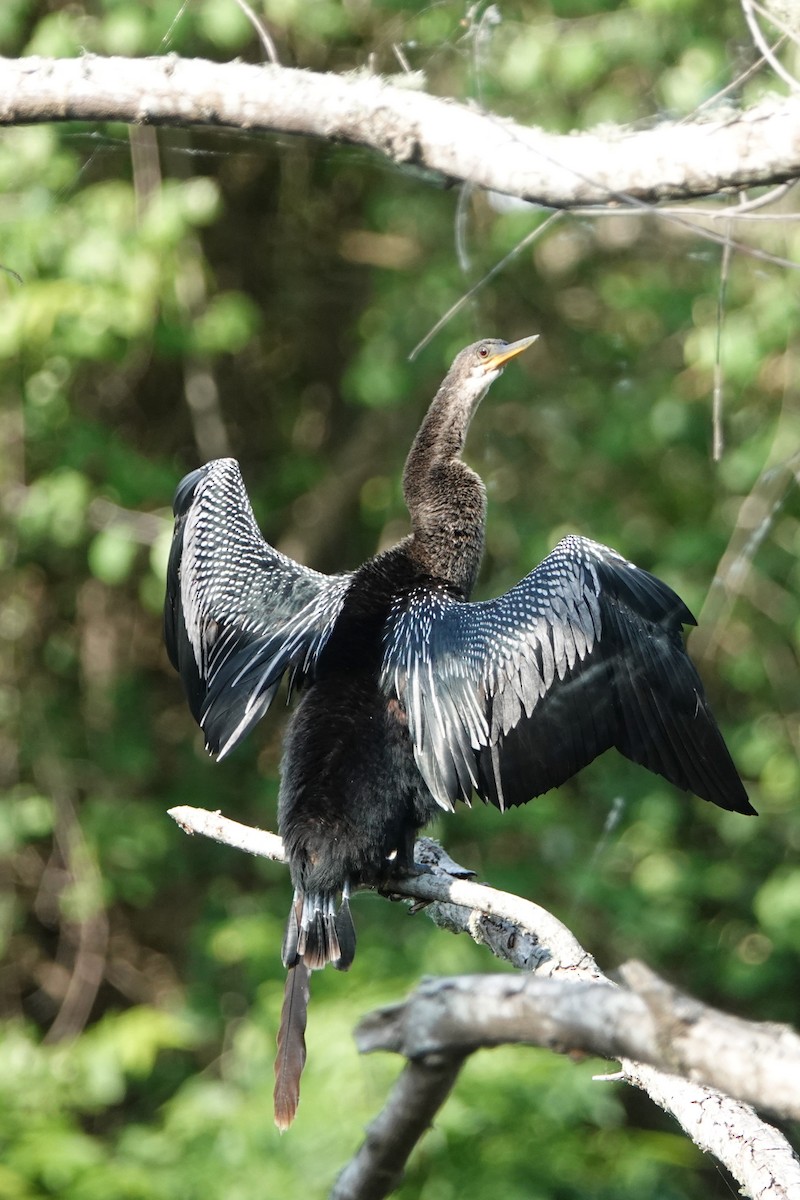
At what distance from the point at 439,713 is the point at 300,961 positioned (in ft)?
1.75

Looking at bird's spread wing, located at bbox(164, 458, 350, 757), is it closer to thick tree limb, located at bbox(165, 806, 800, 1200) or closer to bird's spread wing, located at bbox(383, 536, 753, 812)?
bird's spread wing, located at bbox(383, 536, 753, 812)

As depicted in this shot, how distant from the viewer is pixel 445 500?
3.20 metres

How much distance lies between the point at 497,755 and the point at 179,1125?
2316mm

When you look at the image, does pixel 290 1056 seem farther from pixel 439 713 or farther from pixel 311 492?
pixel 311 492

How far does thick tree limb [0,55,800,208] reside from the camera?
1.82m

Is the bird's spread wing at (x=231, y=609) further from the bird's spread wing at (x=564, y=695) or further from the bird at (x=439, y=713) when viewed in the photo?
the bird's spread wing at (x=564, y=695)

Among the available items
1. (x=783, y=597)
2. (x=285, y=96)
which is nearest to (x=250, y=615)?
(x=285, y=96)

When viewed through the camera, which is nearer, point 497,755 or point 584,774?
point 497,755

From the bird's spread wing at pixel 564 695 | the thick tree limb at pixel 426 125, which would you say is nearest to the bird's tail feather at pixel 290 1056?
the bird's spread wing at pixel 564 695

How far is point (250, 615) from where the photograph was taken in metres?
3.16

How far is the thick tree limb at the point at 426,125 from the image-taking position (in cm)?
182

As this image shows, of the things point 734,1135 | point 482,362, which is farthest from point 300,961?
point 482,362

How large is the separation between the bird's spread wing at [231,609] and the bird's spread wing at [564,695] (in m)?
0.28

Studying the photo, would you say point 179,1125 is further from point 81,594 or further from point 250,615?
point 81,594
